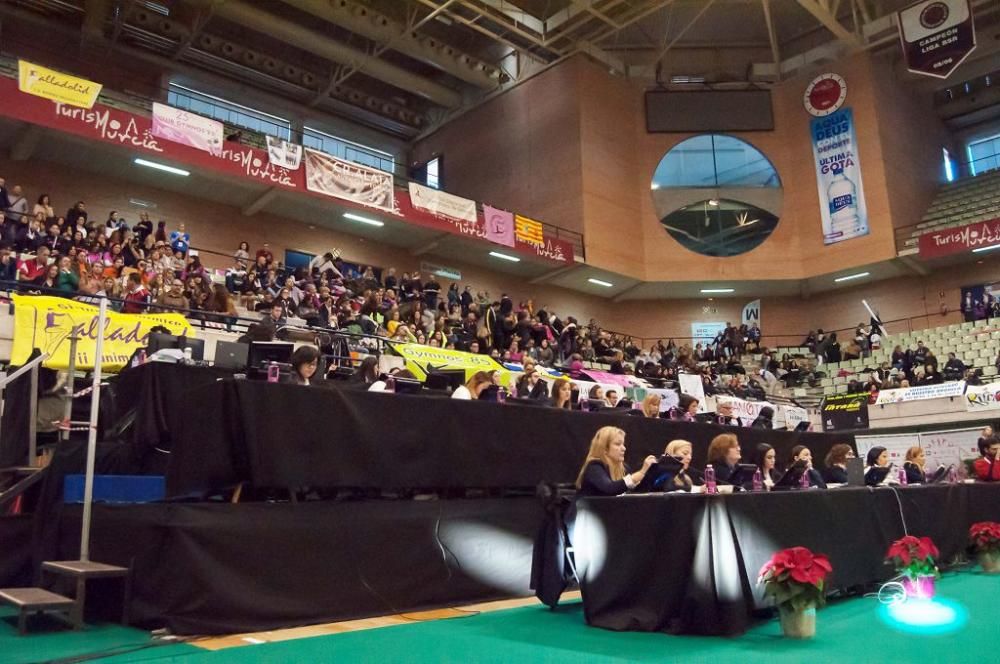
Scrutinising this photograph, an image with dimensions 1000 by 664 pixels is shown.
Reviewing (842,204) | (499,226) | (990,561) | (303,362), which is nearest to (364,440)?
(303,362)

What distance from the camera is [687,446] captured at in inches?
225

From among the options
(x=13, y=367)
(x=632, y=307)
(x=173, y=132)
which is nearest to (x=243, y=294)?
(x=173, y=132)

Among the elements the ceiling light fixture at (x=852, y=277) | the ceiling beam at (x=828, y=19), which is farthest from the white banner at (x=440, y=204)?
the ceiling light fixture at (x=852, y=277)

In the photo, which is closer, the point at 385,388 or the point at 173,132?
the point at 385,388

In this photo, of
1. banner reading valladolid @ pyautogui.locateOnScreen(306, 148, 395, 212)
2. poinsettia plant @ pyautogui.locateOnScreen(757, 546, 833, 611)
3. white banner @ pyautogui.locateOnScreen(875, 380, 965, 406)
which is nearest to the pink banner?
banner reading valladolid @ pyautogui.locateOnScreen(306, 148, 395, 212)

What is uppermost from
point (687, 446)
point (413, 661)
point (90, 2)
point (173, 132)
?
point (90, 2)

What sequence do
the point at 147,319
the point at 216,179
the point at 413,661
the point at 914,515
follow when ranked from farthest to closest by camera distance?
the point at 216,179, the point at 147,319, the point at 914,515, the point at 413,661

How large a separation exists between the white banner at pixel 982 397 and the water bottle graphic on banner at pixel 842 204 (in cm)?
807

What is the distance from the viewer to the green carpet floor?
383 cm

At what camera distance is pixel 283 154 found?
16625 millimetres

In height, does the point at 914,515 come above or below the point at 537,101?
below

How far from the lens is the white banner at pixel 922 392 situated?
1667 centimetres

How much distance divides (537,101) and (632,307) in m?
8.07

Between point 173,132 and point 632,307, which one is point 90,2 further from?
point 632,307
